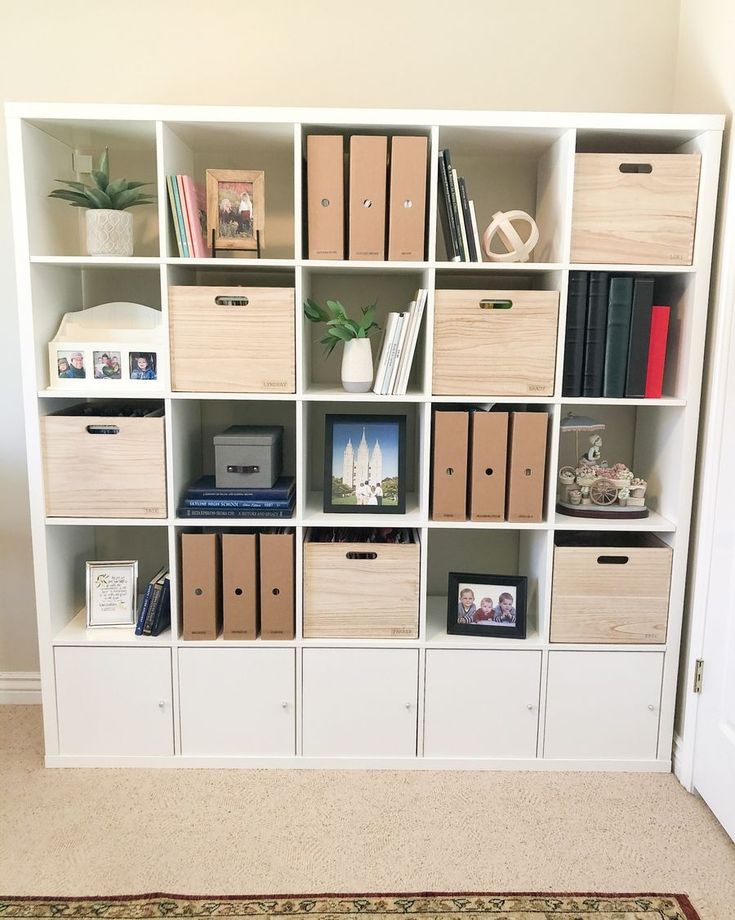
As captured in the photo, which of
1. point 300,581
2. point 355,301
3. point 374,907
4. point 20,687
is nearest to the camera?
point 374,907

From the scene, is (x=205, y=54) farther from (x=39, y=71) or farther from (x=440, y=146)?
(x=440, y=146)

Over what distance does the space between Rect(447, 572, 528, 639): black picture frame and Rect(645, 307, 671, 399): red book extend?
0.67m

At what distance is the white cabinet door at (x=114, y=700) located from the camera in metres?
2.20

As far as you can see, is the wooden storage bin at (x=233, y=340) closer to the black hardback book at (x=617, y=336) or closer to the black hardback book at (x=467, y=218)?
the black hardback book at (x=467, y=218)

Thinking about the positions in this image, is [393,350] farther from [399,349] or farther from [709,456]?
[709,456]

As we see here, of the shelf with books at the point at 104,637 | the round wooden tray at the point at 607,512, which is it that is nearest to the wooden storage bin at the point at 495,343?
the round wooden tray at the point at 607,512

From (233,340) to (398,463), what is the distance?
0.59m

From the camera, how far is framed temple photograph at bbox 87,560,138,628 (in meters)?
2.27

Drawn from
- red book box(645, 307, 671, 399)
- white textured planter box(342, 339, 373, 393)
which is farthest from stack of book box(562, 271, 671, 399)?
white textured planter box(342, 339, 373, 393)

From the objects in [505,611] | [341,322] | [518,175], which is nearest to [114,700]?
[505,611]

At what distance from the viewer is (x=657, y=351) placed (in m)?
2.11

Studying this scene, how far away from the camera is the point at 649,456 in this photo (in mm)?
2357

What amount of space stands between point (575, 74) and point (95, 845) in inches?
103

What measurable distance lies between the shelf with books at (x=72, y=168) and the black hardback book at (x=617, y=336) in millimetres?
1354
